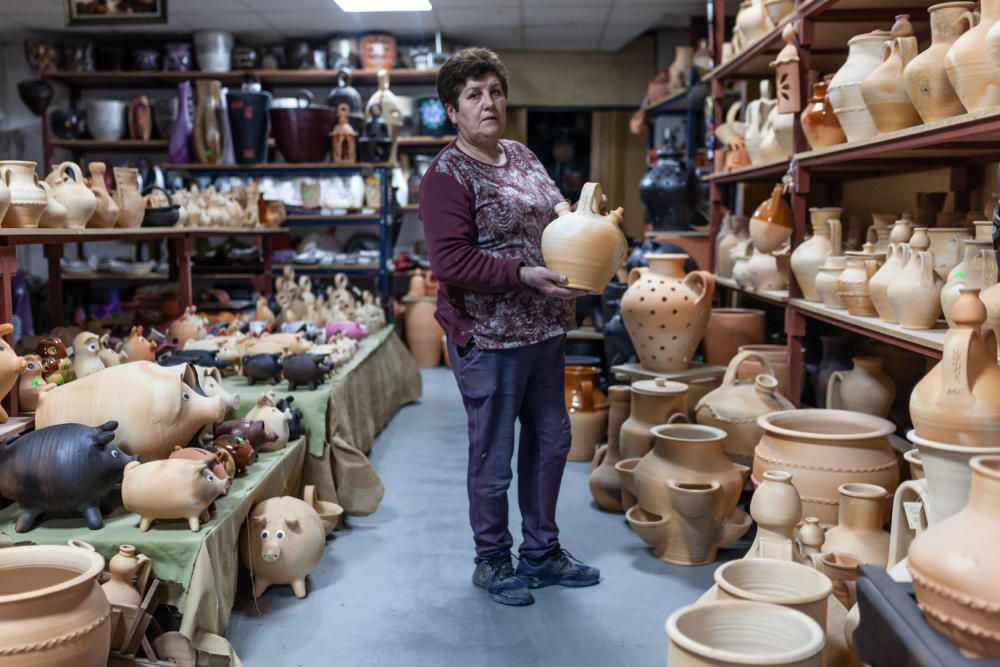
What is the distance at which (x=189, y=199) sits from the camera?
4.96m

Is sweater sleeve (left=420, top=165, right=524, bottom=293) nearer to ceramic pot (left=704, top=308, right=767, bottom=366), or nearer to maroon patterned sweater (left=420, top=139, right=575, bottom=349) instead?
maroon patterned sweater (left=420, top=139, right=575, bottom=349)

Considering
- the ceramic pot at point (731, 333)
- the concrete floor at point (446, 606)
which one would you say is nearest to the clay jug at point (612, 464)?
the concrete floor at point (446, 606)

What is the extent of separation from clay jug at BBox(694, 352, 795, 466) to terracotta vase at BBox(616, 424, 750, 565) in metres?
0.23

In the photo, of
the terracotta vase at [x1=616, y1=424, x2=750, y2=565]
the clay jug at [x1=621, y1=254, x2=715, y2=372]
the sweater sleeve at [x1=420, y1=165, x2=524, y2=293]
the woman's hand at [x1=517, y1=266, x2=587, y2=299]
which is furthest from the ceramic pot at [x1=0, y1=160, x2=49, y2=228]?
the clay jug at [x1=621, y1=254, x2=715, y2=372]

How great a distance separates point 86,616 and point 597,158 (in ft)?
25.2

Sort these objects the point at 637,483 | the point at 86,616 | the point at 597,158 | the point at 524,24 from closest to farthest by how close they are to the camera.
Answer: the point at 86,616 → the point at 637,483 → the point at 524,24 → the point at 597,158

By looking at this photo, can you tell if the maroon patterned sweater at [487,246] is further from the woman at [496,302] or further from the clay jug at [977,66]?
the clay jug at [977,66]

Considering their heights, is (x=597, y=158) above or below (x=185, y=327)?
above

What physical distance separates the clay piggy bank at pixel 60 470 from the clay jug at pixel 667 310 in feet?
7.20

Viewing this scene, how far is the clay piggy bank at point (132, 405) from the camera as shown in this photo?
2.48 meters

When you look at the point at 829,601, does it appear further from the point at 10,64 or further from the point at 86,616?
the point at 10,64

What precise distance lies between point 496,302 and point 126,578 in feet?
4.02

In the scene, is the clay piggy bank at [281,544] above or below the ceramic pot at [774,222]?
below

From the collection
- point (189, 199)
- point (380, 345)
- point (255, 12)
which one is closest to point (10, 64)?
point (255, 12)
